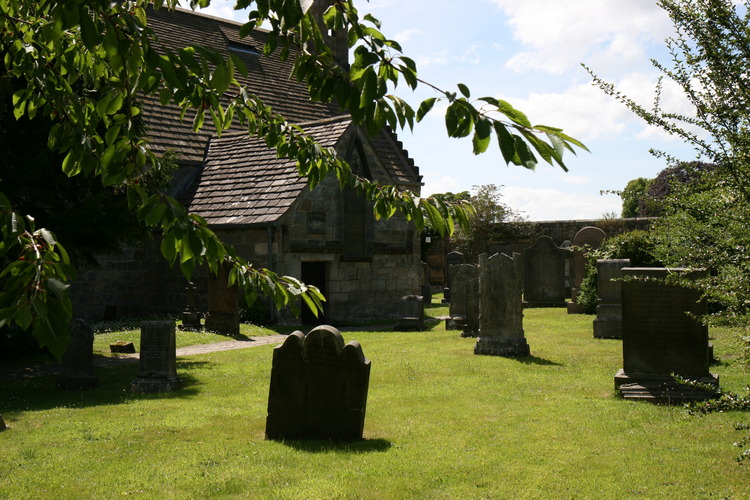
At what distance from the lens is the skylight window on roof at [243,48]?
29381mm

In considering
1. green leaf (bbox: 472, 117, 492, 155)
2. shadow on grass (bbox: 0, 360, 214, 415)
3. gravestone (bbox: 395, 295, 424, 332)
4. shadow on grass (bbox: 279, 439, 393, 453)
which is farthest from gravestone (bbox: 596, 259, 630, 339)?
green leaf (bbox: 472, 117, 492, 155)

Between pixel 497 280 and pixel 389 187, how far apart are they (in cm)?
940

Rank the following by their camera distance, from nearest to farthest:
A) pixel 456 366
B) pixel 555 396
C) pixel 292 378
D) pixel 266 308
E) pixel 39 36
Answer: pixel 39 36 < pixel 292 378 < pixel 555 396 < pixel 456 366 < pixel 266 308

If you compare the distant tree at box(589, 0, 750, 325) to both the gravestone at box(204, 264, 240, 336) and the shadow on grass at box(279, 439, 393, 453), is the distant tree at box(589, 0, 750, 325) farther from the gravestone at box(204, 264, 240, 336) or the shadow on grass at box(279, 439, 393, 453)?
the gravestone at box(204, 264, 240, 336)

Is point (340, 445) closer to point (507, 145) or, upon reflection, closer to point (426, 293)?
point (507, 145)

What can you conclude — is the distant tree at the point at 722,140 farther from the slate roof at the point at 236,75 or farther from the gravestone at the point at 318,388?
the slate roof at the point at 236,75

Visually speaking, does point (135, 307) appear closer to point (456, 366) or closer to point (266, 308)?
point (266, 308)

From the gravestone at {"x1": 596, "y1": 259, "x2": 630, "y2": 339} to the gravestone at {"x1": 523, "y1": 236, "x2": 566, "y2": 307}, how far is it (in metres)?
8.13

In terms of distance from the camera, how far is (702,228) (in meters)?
6.85

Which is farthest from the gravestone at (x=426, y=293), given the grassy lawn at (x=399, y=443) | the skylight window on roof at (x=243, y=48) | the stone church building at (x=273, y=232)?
the grassy lawn at (x=399, y=443)

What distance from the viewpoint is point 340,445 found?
7.31 m

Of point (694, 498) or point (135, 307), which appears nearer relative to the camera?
point (694, 498)

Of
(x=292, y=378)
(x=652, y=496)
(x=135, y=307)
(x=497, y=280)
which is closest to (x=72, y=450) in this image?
(x=292, y=378)

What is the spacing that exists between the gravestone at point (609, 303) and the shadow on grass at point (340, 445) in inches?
365
